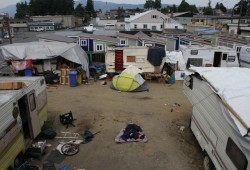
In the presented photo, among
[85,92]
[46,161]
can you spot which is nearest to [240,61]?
[85,92]

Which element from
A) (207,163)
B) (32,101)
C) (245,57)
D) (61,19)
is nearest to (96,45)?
(245,57)

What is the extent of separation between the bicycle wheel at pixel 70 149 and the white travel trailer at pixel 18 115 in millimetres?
1207

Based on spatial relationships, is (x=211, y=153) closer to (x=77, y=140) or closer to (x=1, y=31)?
(x=77, y=140)

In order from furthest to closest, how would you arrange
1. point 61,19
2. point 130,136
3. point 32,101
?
point 61,19, point 130,136, point 32,101

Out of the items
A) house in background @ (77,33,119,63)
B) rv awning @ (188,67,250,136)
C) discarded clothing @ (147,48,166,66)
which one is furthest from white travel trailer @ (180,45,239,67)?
rv awning @ (188,67,250,136)

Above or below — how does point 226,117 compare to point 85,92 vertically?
above

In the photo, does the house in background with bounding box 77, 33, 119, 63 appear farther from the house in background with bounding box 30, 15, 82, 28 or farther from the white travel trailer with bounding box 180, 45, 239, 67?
the house in background with bounding box 30, 15, 82, 28

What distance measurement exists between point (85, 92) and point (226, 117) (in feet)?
37.0

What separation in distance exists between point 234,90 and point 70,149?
605 cm

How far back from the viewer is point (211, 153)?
7375 mm

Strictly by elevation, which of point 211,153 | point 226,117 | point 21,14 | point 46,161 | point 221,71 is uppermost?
point 21,14

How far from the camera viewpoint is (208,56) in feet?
63.2

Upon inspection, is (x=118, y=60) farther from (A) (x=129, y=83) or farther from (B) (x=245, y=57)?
(B) (x=245, y=57)

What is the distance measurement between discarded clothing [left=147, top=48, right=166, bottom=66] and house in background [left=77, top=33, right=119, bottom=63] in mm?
7086
